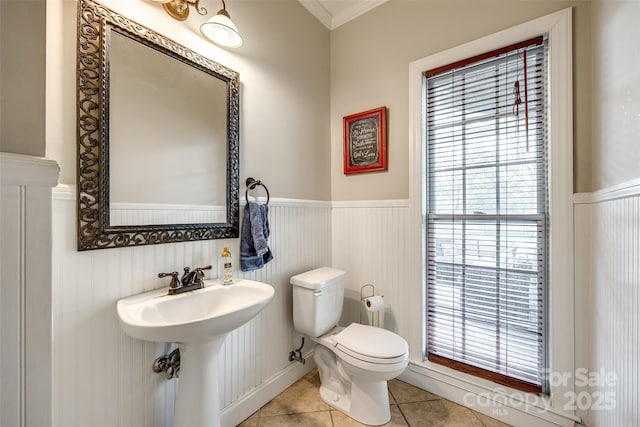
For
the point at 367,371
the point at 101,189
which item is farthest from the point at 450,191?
the point at 101,189

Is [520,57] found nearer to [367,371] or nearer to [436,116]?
[436,116]

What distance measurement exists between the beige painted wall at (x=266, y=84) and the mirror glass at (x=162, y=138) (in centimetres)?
11

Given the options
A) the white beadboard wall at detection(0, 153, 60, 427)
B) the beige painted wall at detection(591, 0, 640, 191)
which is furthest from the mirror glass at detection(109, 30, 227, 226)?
the beige painted wall at detection(591, 0, 640, 191)

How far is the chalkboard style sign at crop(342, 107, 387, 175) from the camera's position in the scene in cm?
195

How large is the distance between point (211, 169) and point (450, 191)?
4.85 ft

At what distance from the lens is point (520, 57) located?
1.51 meters

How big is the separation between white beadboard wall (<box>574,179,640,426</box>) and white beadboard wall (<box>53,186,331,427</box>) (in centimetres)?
163

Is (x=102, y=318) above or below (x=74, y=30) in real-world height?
below

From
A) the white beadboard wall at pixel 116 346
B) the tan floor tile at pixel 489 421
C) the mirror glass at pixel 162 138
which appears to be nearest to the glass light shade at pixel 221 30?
the mirror glass at pixel 162 138

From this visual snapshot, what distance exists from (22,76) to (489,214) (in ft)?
6.57

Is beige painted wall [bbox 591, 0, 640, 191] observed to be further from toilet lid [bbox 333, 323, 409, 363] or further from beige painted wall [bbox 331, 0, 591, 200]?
toilet lid [bbox 333, 323, 409, 363]

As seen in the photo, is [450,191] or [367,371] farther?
[450,191]

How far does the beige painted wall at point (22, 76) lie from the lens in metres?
0.59

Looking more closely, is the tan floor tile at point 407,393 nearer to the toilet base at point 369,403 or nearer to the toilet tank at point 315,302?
the toilet base at point 369,403
